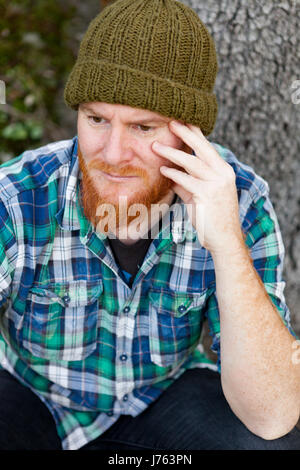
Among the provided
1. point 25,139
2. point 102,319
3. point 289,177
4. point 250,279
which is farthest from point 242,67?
point 25,139

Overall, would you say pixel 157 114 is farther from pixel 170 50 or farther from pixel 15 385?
pixel 15 385

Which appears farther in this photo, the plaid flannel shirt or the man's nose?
the plaid flannel shirt

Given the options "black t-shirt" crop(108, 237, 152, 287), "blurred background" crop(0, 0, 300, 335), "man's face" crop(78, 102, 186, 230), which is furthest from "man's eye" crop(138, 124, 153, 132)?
"blurred background" crop(0, 0, 300, 335)

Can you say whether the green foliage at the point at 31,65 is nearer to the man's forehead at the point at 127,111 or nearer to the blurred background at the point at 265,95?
the blurred background at the point at 265,95

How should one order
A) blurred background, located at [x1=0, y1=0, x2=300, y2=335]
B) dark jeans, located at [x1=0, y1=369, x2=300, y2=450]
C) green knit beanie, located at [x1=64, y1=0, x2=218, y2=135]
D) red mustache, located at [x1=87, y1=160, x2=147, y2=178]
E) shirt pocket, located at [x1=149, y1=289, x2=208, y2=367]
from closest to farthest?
1. green knit beanie, located at [x1=64, y1=0, x2=218, y2=135]
2. red mustache, located at [x1=87, y1=160, x2=147, y2=178]
3. dark jeans, located at [x1=0, y1=369, x2=300, y2=450]
4. shirt pocket, located at [x1=149, y1=289, x2=208, y2=367]
5. blurred background, located at [x1=0, y1=0, x2=300, y2=335]

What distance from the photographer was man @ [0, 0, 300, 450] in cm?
172

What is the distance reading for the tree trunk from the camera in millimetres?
2305

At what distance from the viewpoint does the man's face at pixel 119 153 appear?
5.62 feet

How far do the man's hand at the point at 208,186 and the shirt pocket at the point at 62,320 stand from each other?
1.63 ft

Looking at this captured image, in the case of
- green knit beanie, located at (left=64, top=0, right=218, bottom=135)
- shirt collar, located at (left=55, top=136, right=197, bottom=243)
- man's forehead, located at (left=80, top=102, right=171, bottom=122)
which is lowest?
shirt collar, located at (left=55, top=136, right=197, bottom=243)

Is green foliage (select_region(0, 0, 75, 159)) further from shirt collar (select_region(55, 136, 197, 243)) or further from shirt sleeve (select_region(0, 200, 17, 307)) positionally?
shirt sleeve (select_region(0, 200, 17, 307))

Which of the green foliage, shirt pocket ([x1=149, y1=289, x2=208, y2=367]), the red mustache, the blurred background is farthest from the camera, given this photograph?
the green foliage

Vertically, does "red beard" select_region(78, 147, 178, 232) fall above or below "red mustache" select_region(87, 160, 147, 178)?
below

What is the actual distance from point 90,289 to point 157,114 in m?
0.71
